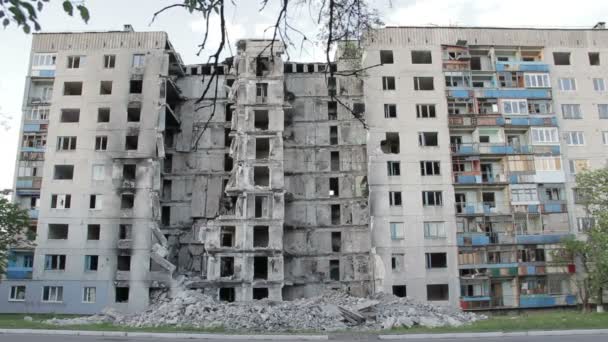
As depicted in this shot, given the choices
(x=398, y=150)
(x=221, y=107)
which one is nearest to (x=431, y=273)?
(x=398, y=150)

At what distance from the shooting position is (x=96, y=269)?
143ft

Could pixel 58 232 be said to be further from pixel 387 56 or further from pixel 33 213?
pixel 387 56

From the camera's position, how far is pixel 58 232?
45.4 metres

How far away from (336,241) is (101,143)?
2375 centimetres

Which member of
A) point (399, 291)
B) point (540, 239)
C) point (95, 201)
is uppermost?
point (95, 201)

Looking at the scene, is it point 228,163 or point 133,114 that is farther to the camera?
point 228,163

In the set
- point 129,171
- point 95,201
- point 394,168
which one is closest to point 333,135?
point 394,168

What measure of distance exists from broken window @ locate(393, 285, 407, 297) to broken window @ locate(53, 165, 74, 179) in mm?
30931

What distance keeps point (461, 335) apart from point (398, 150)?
80.7 ft

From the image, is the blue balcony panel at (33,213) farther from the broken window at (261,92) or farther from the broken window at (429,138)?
the broken window at (429,138)

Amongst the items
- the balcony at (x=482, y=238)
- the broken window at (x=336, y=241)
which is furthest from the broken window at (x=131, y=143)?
the balcony at (x=482, y=238)

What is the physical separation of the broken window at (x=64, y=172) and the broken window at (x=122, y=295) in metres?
11.6

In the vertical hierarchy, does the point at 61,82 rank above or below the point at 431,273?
above

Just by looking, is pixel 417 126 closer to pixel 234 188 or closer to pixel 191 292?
pixel 234 188
